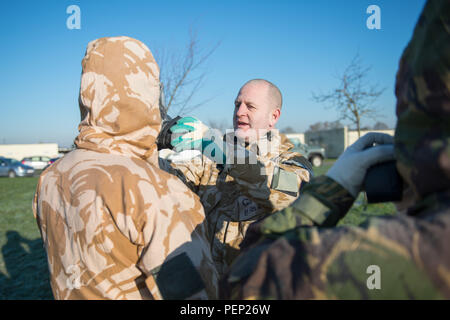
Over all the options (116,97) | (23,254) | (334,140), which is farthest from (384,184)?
(334,140)

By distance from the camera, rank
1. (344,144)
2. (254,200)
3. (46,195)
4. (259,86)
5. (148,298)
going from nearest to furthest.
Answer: (148,298) < (46,195) < (254,200) < (259,86) < (344,144)

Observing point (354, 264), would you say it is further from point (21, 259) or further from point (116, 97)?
point (21, 259)

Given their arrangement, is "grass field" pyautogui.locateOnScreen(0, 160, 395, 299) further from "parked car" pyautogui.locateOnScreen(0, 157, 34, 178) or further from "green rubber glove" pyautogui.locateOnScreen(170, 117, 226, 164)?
"parked car" pyautogui.locateOnScreen(0, 157, 34, 178)

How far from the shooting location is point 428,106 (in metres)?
0.75

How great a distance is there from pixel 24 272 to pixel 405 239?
5952mm

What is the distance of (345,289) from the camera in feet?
2.45

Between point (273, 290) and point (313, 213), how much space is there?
29 cm

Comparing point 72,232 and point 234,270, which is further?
point 72,232

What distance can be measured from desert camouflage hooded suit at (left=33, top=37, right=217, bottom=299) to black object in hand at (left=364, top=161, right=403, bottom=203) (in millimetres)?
804

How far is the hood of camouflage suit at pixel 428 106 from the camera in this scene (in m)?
0.72

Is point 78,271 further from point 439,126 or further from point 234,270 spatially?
point 439,126

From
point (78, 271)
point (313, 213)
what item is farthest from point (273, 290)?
point (78, 271)
